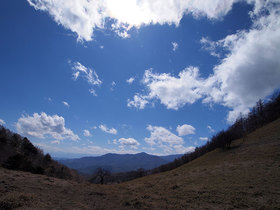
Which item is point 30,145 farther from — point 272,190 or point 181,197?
point 272,190

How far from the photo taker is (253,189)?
13.3 m

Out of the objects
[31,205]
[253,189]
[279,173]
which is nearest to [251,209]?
[253,189]

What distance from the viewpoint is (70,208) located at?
11.2 m

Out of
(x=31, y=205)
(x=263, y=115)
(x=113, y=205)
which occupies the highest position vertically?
(x=263, y=115)

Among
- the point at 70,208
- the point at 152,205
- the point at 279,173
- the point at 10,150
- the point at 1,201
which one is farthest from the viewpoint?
the point at 10,150

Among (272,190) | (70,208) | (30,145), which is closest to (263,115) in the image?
(272,190)

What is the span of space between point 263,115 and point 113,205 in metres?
113

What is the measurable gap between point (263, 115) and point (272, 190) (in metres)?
102

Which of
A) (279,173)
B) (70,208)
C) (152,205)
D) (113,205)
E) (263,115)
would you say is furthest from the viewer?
(263,115)

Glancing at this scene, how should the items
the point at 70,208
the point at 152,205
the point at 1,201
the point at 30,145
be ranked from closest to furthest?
1. the point at 1,201
2. the point at 70,208
3. the point at 152,205
4. the point at 30,145

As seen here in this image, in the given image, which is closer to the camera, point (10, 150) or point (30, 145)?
point (10, 150)

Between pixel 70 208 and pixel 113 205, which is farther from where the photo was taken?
pixel 113 205

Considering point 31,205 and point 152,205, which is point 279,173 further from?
point 31,205

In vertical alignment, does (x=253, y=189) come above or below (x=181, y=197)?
above
